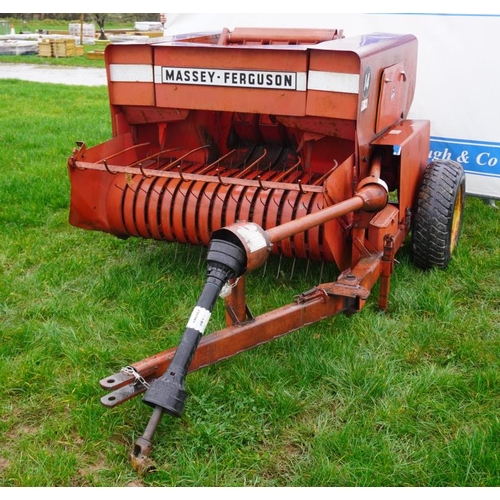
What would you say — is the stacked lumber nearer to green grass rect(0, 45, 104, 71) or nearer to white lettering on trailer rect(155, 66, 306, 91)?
green grass rect(0, 45, 104, 71)

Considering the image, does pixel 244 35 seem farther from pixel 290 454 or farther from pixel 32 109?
pixel 32 109

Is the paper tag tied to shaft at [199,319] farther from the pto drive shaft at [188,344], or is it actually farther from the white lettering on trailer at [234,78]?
the white lettering on trailer at [234,78]

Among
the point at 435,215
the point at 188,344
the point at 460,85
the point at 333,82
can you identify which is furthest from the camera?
the point at 460,85

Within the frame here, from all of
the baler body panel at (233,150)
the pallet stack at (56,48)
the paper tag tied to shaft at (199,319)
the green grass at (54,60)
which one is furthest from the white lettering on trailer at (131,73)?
the pallet stack at (56,48)

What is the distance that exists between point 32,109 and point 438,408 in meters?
8.88

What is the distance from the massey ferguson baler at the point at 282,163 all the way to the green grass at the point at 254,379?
223 mm

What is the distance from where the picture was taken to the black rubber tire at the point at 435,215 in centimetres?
396

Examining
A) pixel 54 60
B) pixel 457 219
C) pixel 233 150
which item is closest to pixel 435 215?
pixel 457 219

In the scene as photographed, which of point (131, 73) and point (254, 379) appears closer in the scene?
point (254, 379)

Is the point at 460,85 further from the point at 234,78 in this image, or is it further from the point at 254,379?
the point at 254,379

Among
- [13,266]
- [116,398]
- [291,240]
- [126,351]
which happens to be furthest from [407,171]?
[13,266]

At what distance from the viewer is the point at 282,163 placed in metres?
4.44

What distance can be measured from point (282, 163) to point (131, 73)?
3.60 feet

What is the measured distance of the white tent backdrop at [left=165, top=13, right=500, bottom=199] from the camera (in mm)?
5371
